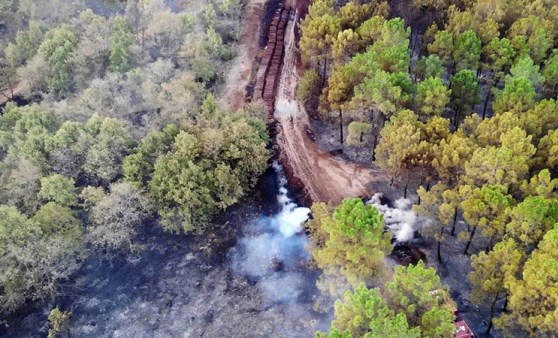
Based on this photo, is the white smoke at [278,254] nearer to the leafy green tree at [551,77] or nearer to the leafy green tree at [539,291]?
the leafy green tree at [539,291]

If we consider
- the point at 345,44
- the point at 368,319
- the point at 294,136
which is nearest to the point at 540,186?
the point at 368,319

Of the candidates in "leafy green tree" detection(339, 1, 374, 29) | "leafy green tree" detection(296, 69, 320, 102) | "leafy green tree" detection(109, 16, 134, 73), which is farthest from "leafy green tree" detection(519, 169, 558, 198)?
"leafy green tree" detection(109, 16, 134, 73)

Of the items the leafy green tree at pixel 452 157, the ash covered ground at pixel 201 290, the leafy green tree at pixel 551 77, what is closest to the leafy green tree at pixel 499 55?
the leafy green tree at pixel 551 77

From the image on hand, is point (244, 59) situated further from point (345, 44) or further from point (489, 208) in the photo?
point (489, 208)

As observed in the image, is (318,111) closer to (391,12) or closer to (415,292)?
(391,12)

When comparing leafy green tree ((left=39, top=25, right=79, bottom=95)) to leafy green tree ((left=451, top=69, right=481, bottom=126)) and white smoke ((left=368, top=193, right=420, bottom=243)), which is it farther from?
leafy green tree ((left=451, top=69, right=481, bottom=126))

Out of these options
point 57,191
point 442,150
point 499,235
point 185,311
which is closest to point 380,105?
point 442,150
